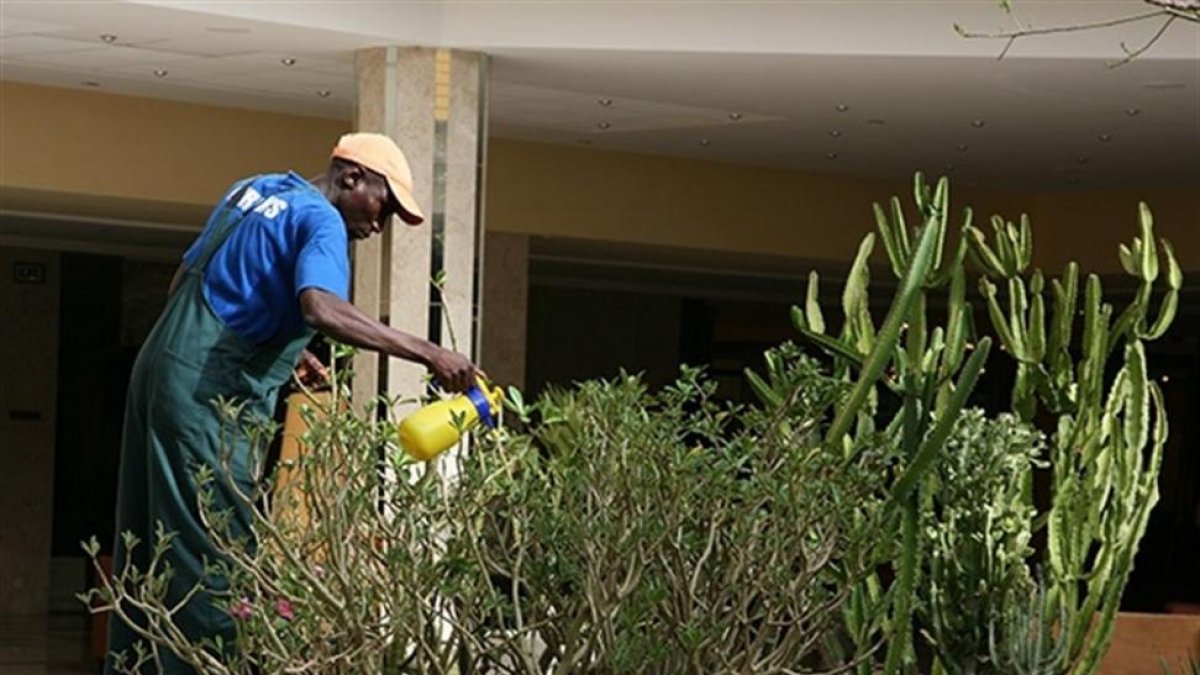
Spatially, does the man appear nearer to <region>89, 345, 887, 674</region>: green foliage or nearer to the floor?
<region>89, 345, 887, 674</region>: green foliage

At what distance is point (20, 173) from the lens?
594 inches

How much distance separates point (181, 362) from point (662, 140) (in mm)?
12513

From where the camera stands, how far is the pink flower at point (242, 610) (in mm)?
3947

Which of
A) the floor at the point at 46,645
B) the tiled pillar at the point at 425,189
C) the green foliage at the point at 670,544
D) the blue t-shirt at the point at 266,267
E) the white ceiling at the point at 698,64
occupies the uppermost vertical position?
the white ceiling at the point at 698,64

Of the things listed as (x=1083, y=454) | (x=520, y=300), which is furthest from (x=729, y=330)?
(x=1083, y=454)

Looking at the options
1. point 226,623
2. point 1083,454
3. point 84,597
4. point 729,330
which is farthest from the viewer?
point 729,330

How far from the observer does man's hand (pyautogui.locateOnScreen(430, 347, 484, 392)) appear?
13.9 ft

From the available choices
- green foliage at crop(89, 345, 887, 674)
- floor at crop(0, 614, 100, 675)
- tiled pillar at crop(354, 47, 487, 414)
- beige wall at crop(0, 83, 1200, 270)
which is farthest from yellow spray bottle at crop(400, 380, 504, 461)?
beige wall at crop(0, 83, 1200, 270)

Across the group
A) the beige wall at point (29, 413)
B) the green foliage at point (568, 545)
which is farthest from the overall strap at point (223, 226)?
the beige wall at point (29, 413)

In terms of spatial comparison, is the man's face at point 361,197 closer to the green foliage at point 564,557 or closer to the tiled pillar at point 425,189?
the green foliage at point 564,557

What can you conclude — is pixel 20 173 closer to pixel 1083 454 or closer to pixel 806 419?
pixel 1083 454

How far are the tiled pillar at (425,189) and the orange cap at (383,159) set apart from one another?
7881 millimetres

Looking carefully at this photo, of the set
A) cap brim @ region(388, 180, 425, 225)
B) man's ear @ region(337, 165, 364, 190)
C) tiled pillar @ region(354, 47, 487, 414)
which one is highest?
tiled pillar @ region(354, 47, 487, 414)

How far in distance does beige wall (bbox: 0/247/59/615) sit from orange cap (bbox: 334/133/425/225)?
51.6 feet
